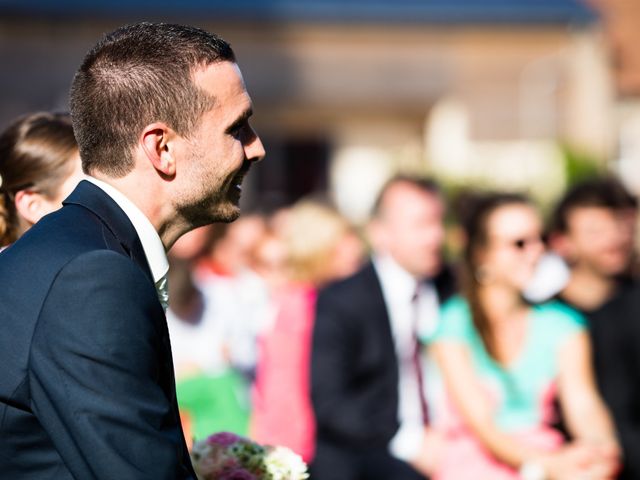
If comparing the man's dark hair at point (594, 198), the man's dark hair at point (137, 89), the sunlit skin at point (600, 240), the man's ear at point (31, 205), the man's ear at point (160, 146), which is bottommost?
the sunlit skin at point (600, 240)

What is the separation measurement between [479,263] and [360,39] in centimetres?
2040

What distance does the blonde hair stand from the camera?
785cm

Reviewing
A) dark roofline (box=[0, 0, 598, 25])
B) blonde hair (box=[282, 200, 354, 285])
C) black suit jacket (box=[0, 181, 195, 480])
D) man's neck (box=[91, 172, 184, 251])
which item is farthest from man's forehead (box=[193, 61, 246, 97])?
dark roofline (box=[0, 0, 598, 25])

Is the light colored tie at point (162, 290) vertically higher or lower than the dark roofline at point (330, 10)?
higher

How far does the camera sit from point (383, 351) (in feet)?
19.5

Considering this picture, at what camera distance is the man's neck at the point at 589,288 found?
681 cm

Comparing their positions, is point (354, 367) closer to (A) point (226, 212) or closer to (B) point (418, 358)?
(B) point (418, 358)

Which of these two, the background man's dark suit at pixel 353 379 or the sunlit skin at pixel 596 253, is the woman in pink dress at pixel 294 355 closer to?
the background man's dark suit at pixel 353 379

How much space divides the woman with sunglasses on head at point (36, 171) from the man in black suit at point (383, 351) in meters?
2.27

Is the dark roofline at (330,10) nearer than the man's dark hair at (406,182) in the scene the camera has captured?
No

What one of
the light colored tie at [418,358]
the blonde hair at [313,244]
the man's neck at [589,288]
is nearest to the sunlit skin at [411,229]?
the light colored tie at [418,358]

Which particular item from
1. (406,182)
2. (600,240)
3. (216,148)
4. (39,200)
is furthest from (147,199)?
(600,240)

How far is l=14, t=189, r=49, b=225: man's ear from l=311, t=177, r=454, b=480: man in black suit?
227cm

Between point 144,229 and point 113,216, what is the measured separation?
0.35 feet
